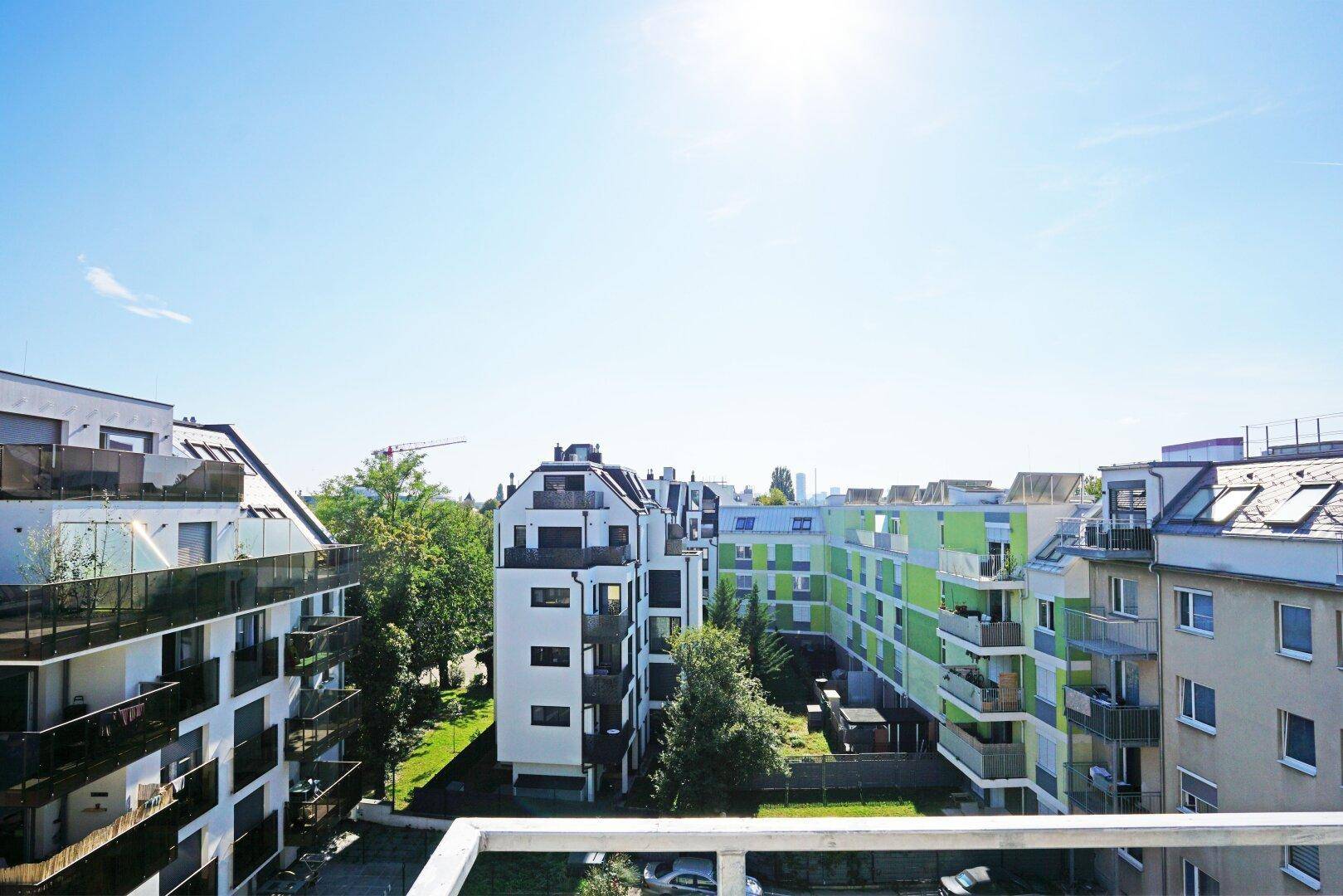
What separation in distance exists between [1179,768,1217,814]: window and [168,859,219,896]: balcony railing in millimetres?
21654

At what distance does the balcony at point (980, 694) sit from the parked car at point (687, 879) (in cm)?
1248

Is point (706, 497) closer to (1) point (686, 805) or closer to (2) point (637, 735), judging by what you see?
(2) point (637, 735)

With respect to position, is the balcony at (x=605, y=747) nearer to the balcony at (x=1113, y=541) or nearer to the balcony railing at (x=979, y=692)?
the balcony railing at (x=979, y=692)

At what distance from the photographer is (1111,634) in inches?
751

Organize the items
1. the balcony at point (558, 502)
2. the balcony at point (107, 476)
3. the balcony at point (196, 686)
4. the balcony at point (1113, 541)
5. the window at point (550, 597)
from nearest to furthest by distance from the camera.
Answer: the balcony at point (107, 476) → the balcony at point (196, 686) → the balcony at point (1113, 541) → the window at point (550, 597) → the balcony at point (558, 502)

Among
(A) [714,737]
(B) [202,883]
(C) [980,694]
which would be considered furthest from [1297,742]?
(B) [202,883]

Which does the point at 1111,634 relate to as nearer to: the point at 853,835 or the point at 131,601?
the point at 853,835

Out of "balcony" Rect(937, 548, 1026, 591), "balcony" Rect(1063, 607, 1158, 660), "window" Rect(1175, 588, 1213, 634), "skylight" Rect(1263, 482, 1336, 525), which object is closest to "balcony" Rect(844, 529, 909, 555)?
"balcony" Rect(937, 548, 1026, 591)

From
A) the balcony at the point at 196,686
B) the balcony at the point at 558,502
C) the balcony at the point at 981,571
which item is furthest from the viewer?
the balcony at the point at 558,502

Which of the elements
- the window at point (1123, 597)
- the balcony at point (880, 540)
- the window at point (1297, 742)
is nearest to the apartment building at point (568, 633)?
the balcony at point (880, 540)

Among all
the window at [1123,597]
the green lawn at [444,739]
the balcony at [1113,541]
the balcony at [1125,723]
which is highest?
the balcony at [1113,541]

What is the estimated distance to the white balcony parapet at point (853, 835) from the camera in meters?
2.33

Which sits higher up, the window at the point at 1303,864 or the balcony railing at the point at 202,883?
the window at the point at 1303,864

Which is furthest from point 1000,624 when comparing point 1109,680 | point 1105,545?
point 1105,545
